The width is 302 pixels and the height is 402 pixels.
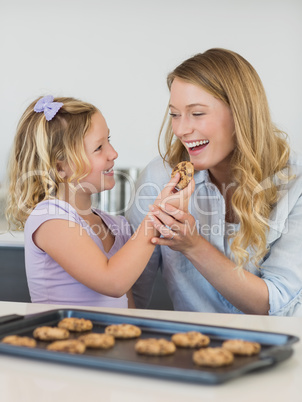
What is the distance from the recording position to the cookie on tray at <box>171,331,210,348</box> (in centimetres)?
92

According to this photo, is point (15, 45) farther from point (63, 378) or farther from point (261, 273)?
point (63, 378)

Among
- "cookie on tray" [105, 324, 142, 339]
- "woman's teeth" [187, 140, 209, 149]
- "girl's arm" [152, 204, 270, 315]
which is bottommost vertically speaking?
"girl's arm" [152, 204, 270, 315]

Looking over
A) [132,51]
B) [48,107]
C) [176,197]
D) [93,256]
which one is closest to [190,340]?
[93,256]

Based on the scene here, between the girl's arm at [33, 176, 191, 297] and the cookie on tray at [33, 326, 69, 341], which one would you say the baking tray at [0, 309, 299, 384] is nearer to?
the cookie on tray at [33, 326, 69, 341]

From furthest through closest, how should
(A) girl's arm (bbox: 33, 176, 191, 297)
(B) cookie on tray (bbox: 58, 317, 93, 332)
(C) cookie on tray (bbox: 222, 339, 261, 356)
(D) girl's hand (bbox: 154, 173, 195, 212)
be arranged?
(D) girl's hand (bbox: 154, 173, 195, 212)
(A) girl's arm (bbox: 33, 176, 191, 297)
(B) cookie on tray (bbox: 58, 317, 93, 332)
(C) cookie on tray (bbox: 222, 339, 261, 356)

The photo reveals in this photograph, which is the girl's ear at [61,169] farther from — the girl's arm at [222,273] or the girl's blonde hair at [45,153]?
the girl's arm at [222,273]

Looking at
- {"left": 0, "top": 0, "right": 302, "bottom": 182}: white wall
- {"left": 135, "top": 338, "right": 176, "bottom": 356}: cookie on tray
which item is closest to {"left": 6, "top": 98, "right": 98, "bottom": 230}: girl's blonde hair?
{"left": 135, "top": 338, "right": 176, "bottom": 356}: cookie on tray

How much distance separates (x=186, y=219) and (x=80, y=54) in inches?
Result: 100

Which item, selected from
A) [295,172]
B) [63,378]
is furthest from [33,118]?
[63,378]

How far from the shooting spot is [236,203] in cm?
185

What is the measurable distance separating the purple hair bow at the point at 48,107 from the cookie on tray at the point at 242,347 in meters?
1.09

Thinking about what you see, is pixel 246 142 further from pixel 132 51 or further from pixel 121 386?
pixel 132 51

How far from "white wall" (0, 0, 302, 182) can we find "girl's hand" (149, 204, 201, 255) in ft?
7.52

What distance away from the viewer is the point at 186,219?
1657 mm
